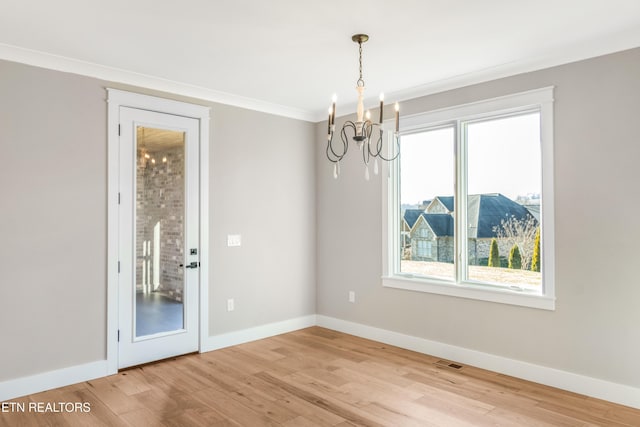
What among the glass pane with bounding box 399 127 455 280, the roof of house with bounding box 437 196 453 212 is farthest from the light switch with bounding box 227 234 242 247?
the roof of house with bounding box 437 196 453 212

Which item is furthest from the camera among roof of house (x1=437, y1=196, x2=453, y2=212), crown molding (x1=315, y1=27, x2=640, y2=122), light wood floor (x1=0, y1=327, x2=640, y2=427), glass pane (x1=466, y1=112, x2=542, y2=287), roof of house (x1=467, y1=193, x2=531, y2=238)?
roof of house (x1=437, y1=196, x2=453, y2=212)

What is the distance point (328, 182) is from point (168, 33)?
279 cm

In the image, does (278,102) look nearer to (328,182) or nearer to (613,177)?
(328,182)

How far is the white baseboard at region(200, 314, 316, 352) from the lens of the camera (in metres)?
4.49

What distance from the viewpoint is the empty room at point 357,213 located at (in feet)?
9.82

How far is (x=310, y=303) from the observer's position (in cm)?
550

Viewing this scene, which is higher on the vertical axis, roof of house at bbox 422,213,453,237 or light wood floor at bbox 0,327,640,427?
roof of house at bbox 422,213,453,237

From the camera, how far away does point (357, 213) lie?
16.6 feet

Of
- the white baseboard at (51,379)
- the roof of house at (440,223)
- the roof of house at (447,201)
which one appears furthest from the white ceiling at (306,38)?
the white baseboard at (51,379)

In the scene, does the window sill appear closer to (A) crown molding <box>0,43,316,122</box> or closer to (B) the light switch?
(B) the light switch

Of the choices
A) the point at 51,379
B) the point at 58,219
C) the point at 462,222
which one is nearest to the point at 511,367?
the point at 462,222

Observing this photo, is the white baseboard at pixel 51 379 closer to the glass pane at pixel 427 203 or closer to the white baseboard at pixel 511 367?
the white baseboard at pixel 511 367

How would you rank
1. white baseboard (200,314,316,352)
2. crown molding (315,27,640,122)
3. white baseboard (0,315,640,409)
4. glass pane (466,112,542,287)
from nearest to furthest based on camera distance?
crown molding (315,27,640,122), white baseboard (0,315,640,409), glass pane (466,112,542,287), white baseboard (200,314,316,352)

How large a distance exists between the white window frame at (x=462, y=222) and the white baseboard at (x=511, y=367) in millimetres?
519
